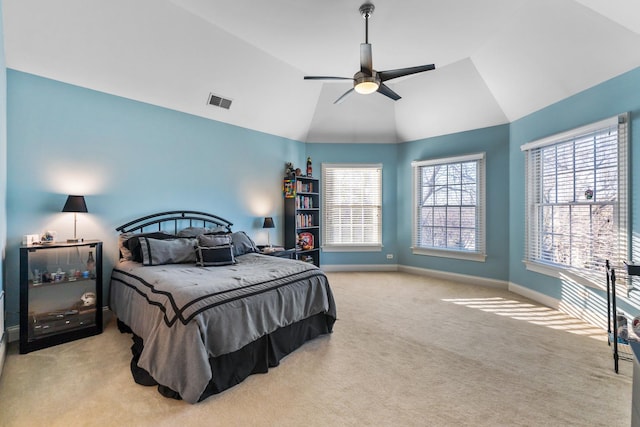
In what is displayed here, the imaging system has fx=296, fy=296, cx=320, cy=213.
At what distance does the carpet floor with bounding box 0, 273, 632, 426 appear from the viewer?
189 cm

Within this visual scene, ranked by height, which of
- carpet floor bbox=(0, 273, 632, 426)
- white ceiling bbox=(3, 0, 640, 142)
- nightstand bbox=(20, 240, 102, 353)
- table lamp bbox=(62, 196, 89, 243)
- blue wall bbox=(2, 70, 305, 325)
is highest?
white ceiling bbox=(3, 0, 640, 142)

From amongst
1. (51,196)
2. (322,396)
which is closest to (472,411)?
(322,396)

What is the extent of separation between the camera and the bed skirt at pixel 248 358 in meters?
2.16

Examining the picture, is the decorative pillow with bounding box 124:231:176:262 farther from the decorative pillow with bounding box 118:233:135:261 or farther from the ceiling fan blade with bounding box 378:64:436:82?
the ceiling fan blade with bounding box 378:64:436:82

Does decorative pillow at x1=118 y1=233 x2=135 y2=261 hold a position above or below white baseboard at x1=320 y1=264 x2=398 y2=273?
above

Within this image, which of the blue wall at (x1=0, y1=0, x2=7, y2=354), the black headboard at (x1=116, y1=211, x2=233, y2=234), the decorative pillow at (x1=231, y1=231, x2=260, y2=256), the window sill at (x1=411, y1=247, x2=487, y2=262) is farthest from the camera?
the window sill at (x1=411, y1=247, x2=487, y2=262)

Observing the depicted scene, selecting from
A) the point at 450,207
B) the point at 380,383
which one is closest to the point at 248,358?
the point at 380,383

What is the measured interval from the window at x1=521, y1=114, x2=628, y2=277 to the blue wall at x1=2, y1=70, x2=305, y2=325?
14.7 feet

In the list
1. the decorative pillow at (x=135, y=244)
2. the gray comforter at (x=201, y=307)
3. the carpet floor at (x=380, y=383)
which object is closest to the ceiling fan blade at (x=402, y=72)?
the gray comforter at (x=201, y=307)

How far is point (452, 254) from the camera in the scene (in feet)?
17.9

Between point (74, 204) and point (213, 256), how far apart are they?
1456 millimetres

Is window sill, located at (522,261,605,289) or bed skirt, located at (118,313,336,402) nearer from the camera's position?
bed skirt, located at (118,313,336,402)

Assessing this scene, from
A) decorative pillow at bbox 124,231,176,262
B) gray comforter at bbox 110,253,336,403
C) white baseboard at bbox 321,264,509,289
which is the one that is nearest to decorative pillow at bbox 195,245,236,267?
gray comforter at bbox 110,253,336,403

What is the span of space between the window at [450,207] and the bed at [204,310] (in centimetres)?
339
